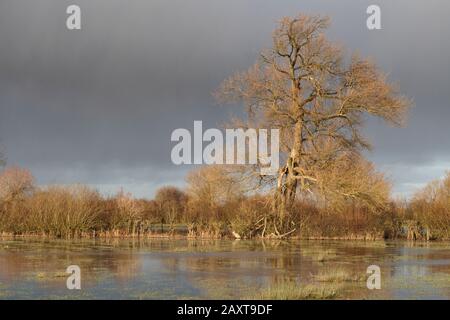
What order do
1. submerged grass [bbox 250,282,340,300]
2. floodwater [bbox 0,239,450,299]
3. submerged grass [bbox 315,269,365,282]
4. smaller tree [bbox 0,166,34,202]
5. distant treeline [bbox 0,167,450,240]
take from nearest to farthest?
submerged grass [bbox 250,282,340,300], floodwater [bbox 0,239,450,299], submerged grass [bbox 315,269,365,282], distant treeline [bbox 0,167,450,240], smaller tree [bbox 0,166,34,202]

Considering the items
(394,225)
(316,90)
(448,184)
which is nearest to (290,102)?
(316,90)

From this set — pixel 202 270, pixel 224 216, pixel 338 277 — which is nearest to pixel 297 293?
pixel 338 277

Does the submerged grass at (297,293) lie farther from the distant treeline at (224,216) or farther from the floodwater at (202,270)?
the distant treeline at (224,216)

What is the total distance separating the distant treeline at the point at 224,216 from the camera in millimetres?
33938

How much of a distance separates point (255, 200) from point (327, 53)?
30.0ft

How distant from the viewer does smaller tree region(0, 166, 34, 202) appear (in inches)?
1975

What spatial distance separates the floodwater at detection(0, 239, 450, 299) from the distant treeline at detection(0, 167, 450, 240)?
712 cm

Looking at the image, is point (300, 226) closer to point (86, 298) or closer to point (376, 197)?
point (376, 197)

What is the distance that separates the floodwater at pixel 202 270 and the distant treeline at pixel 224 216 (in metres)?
7.12

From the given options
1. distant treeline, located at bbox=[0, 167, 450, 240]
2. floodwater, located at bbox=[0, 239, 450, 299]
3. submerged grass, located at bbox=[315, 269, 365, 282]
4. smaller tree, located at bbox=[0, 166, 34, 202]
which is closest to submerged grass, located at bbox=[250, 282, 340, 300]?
floodwater, located at bbox=[0, 239, 450, 299]

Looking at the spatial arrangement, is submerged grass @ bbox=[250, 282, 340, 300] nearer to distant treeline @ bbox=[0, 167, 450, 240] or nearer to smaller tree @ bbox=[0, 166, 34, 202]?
distant treeline @ bbox=[0, 167, 450, 240]

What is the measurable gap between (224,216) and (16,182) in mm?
24575
